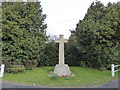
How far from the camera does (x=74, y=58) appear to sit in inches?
563

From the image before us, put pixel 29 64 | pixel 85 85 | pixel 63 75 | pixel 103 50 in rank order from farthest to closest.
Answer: pixel 29 64
pixel 103 50
pixel 63 75
pixel 85 85

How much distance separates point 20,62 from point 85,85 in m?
7.20

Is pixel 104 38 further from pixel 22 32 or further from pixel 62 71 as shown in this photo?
pixel 22 32

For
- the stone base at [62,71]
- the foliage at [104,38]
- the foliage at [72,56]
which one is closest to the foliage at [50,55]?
the foliage at [72,56]

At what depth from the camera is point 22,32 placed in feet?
37.3

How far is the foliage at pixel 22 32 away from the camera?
418 inches

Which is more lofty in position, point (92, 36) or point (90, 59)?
point (92, 36)

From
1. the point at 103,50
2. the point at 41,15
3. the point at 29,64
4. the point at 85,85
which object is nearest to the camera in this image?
the point at 85,85

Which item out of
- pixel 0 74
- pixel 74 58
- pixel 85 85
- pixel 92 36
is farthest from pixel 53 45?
pixel 85 85

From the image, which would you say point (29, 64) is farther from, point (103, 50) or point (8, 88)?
point (103, 50)

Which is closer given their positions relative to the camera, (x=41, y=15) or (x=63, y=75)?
(x=63, y=75)

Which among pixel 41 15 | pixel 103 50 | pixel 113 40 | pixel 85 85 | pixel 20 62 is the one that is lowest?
pixel 85 85

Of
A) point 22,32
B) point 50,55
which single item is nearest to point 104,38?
point 50,55

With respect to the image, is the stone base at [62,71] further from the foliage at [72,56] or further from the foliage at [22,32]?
the foliage at [72,56]
